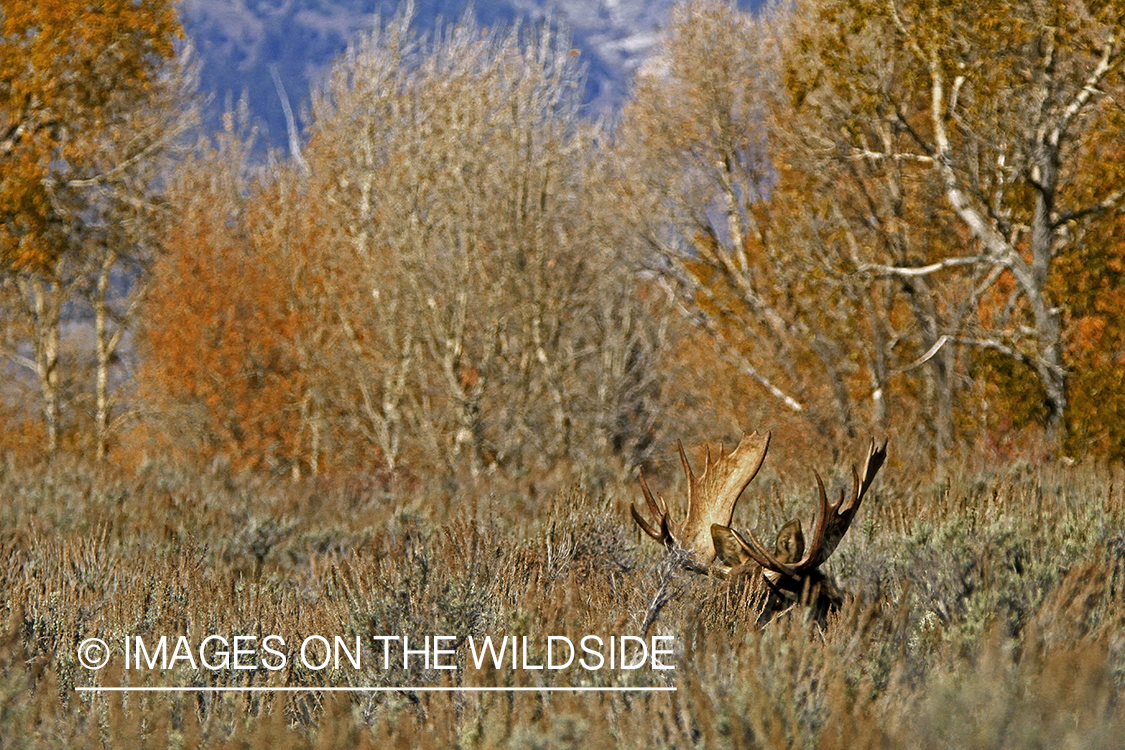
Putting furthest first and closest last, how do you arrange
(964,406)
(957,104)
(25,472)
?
Result: (964,406) < (957,104) < (25,472)

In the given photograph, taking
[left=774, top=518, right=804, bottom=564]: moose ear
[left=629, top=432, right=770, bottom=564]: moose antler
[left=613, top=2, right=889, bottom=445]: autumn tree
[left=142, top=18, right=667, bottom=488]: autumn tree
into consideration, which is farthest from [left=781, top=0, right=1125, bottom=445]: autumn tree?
[left=774, top=518, right=804, bottom=564]: moose ear

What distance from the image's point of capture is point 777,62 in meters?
19.8

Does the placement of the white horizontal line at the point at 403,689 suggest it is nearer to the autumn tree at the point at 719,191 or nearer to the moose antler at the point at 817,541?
the moose antler at the point at 817,541

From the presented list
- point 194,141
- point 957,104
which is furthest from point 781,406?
point 194,141

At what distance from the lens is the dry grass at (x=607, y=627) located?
2.65 m

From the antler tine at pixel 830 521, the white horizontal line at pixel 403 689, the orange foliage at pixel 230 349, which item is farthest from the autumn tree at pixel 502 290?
the white horizontal line at pixel 403 689

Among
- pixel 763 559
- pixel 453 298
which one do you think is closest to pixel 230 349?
pixel 453 298

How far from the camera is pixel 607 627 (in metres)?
3.58

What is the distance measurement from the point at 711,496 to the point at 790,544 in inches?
18.1

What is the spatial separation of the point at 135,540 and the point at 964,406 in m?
12.9

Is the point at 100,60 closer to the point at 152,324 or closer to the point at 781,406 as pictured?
the point at 152,324

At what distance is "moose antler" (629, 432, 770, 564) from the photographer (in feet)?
14.8

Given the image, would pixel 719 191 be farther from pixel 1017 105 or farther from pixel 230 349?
pixel 230 349

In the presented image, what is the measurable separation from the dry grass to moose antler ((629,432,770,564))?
0.19 meters
